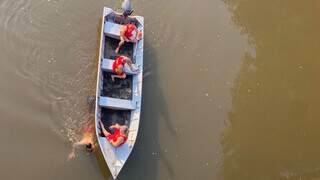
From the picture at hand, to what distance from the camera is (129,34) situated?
481 inches

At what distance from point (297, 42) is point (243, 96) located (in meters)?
2.88

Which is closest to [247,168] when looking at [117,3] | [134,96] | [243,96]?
[243,96]

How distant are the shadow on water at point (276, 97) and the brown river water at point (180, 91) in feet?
0.10

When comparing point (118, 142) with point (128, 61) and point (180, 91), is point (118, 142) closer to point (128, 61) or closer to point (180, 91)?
point (128, 61)

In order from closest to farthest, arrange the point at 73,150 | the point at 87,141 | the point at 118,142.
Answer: the point at 118,142 < the point at 73,150 < the point at 87,141

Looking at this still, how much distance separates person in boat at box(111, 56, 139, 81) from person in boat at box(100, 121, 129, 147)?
1357mm

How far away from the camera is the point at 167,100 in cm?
1252

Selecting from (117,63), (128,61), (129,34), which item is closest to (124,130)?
(117,63)

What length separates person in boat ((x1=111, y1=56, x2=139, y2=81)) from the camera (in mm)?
11688

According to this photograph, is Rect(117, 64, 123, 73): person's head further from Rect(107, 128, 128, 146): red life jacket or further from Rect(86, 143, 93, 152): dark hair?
Rect(86, 143, 93, 152): dark hair

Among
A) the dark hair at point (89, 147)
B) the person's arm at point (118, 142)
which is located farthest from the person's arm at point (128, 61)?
the dark hair at point (89, 147)

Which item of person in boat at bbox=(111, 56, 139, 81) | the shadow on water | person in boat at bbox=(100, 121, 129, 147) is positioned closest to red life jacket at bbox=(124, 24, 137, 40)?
person in boat at bbox=(111, 56, 139, 81)

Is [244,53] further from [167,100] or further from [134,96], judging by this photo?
[134,96]

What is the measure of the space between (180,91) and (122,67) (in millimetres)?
1887
